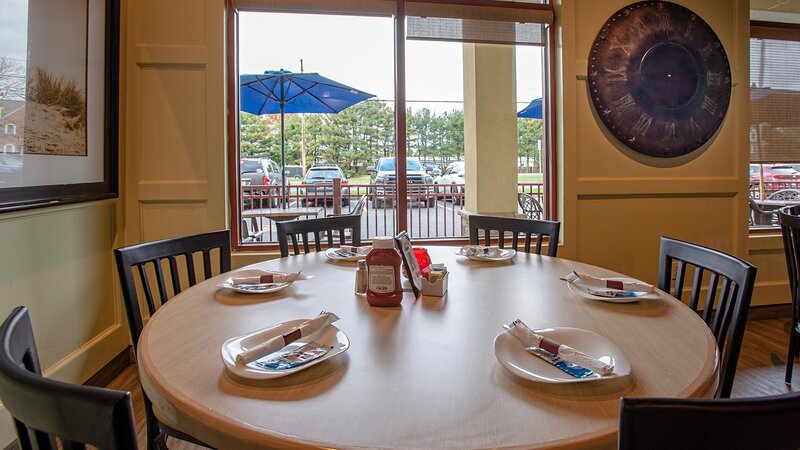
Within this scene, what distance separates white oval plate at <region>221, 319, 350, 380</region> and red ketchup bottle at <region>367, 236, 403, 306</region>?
21 cm

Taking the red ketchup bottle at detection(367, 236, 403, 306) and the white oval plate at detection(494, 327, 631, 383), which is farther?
the red ketchup bottle at detection(367, 236, 403, 306)

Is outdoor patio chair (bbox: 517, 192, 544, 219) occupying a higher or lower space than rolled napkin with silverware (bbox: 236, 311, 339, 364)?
higher

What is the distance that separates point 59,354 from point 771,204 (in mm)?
4676

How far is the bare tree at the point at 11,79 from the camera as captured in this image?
157 centimetres

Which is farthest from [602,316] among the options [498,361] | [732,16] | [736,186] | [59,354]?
[732,16]

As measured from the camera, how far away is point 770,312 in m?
3.17

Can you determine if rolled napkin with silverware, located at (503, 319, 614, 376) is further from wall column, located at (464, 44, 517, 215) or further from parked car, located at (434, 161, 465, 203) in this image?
wall column, located at (464, 44, 517, 215)

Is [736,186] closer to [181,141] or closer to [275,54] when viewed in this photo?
[275,54]

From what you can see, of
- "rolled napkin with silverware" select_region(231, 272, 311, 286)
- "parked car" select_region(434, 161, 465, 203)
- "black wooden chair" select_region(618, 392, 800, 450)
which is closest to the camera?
"black wooden chair" select_region(618, 392, 800, 450)

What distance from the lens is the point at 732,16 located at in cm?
304

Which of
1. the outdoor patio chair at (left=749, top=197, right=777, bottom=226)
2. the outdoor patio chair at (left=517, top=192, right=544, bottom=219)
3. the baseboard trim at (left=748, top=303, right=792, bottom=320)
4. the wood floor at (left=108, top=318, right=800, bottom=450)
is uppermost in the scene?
the outdoor patio chair at (left=517, top=192, right=544, bottom=219)

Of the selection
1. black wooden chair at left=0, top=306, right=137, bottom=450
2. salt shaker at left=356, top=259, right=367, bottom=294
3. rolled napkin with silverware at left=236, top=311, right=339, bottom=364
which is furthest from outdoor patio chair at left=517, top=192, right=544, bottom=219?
black wooden chair at left=0, top=306, right=137, bottom=450

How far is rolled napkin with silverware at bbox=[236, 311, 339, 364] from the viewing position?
0.74 metres

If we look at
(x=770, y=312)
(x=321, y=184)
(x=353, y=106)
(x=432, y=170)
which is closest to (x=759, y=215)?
(x=770, y=312)
